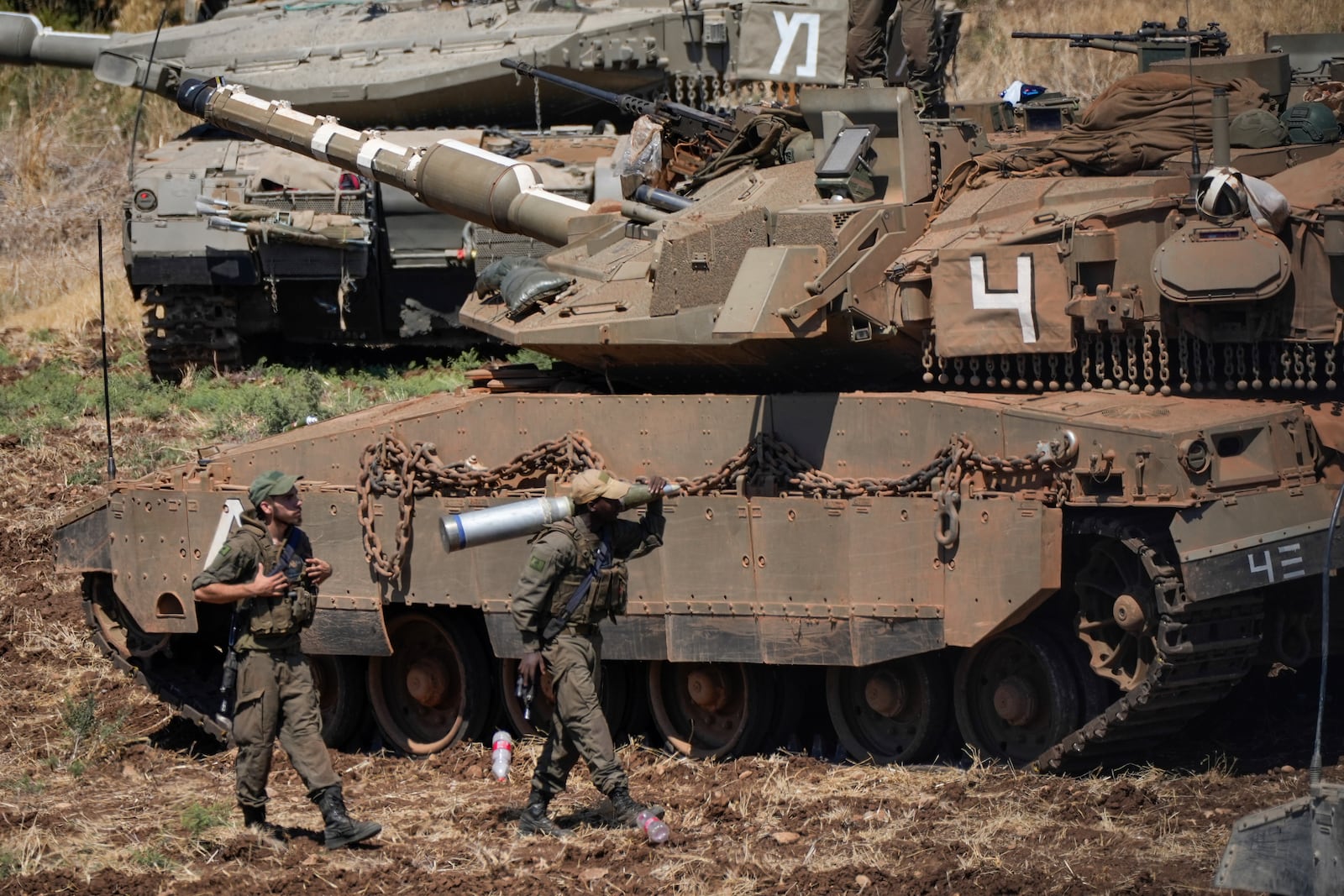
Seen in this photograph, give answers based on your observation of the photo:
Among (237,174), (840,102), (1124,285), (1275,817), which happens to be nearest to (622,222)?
(840,102)

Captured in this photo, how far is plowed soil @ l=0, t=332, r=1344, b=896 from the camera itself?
8250 millimetres

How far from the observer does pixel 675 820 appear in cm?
946

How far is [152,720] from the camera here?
40.9 ft

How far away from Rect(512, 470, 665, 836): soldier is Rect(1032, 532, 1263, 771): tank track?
2049mm

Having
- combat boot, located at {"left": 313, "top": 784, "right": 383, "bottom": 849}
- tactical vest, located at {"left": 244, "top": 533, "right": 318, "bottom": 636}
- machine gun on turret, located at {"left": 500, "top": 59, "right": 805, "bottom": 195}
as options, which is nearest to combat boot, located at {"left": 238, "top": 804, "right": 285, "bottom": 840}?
combat boot, located at {"left": 313, "top": 784, "right": 383, "bottom": 849}

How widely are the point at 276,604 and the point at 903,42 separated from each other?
6.00m

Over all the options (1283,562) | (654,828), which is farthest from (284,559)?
(1283,562)

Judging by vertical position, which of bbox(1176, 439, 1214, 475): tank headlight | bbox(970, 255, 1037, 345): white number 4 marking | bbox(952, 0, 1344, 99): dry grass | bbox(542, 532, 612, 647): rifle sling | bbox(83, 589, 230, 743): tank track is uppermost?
bbox(952, 0, 1344, 99): dry grass

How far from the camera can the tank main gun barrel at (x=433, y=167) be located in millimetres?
12906

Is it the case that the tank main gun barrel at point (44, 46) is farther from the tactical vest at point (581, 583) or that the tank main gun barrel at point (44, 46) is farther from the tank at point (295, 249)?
the tactical vest at point (581, 583)

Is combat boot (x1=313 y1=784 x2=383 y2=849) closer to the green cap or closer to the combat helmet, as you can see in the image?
the green cap

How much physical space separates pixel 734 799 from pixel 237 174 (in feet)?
36.3

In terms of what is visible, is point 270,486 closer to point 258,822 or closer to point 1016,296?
point 258,822

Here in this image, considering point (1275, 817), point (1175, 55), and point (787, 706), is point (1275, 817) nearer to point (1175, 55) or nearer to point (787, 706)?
point (787, 706)
